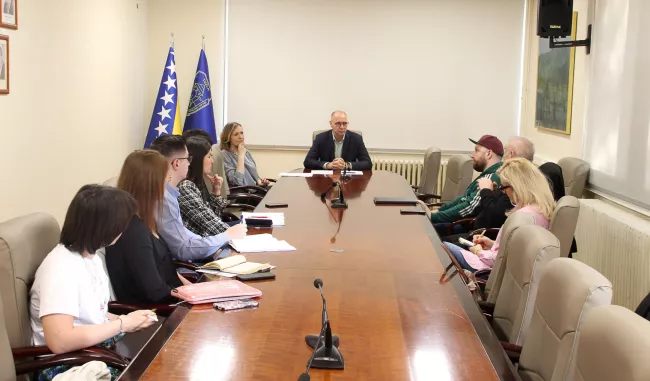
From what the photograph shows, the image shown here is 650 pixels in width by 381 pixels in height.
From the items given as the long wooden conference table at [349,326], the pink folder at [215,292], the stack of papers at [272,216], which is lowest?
the long wooden conference table at [349,326]

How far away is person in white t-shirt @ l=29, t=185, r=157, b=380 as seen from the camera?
2402 mm

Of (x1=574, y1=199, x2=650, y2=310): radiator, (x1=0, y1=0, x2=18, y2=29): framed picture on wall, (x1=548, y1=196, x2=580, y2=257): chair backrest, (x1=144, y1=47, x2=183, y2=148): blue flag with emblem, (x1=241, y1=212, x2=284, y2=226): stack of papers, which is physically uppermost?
(x1=0, y1=0, x2=18, y2=29): framed picture on wall

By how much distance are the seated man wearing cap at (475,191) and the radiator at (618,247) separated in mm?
687

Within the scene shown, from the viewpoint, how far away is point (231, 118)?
8766 millimetres

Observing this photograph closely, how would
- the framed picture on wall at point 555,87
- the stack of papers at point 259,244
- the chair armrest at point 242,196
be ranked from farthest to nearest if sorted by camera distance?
the framed picture on wall at point 555,87 < the chair armrest at point 242,196 < the stack of papers at point 259,244

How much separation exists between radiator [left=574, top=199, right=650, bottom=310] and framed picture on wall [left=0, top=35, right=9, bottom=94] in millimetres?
4025

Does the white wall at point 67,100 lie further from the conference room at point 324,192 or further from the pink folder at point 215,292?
the pink folder at point 215,292

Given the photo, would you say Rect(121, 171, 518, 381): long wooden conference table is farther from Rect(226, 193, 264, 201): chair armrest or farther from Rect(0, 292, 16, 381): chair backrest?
Rect(226, 193, 264, 201): chair armrest

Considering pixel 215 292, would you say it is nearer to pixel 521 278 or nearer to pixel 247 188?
pixel 521 278

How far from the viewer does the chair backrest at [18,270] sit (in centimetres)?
251

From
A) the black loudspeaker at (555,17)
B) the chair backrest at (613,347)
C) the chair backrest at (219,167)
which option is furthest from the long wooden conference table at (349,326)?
the black loudspeaker at (555,17)

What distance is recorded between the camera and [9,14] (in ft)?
16.8

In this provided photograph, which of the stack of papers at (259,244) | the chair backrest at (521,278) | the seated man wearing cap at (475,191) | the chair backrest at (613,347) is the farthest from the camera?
the seated man wearing cap at (475,191)

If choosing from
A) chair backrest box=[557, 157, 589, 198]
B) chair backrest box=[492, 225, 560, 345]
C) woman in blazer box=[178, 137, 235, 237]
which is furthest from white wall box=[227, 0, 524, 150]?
chair backrest box=[492, 225, 560, 345]
